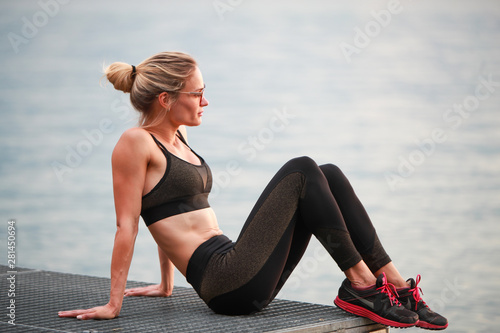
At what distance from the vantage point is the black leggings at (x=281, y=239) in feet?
7.30

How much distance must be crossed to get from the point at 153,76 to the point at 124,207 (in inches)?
22.6

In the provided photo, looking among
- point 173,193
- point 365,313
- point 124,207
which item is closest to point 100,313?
point 124,207

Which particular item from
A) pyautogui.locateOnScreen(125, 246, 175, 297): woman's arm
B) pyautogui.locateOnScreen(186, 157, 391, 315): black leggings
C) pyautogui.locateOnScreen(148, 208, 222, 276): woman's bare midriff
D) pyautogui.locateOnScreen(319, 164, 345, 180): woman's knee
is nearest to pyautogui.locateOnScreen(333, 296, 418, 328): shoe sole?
pyautogui.locateOnScreen(186, 157, 391, 315): black leggings

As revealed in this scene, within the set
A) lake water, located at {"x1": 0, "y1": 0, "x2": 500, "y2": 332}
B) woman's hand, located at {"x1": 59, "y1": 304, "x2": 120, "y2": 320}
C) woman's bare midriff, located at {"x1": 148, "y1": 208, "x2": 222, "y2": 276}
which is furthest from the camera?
lake water, located at {"x1": 0, "y1": 0, "x2": 500, "y2": 332}

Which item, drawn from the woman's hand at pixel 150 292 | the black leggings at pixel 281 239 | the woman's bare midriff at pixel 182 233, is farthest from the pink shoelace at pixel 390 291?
the woman's hand at pixel 150 292

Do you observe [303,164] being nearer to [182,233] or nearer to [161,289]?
[182,233]

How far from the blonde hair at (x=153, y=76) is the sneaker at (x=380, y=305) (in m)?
1.05

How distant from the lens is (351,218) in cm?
235

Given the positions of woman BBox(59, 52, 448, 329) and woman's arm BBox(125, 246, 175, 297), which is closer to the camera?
woman BBox(59, 52, 448, 329)

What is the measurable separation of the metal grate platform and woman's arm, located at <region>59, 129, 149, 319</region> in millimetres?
56

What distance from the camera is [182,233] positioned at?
2.34 m

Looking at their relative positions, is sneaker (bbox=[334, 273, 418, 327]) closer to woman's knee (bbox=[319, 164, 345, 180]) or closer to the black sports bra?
woman's knee (bbox=[319, 164, 345, 180])

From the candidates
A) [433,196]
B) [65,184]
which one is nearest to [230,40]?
[65,184]

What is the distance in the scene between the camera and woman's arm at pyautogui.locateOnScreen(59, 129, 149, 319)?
7.10ft
